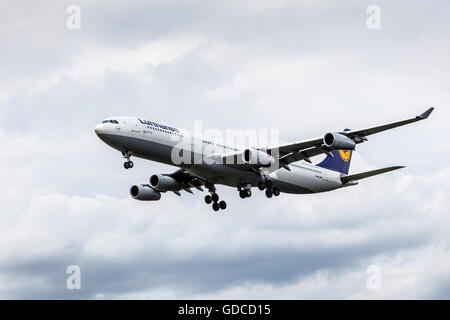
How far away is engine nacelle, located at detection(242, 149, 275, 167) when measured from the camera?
6381 centimetres

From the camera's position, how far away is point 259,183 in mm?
68062

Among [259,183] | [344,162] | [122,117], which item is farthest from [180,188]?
[344,162]

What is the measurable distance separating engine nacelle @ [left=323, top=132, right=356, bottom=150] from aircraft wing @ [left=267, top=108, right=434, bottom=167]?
543mm

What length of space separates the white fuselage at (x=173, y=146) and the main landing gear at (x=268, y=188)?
603 mm

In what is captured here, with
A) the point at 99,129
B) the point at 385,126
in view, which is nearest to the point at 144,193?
the point at 99,129

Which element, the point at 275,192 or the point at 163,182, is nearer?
the point at 275,192

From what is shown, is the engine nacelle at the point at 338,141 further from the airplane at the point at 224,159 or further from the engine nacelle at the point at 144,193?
the engine nacelle at the point at 144,193

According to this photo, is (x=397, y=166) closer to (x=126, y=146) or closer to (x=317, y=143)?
(x=317, y=143)

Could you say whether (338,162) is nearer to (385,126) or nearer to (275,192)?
(275,192)

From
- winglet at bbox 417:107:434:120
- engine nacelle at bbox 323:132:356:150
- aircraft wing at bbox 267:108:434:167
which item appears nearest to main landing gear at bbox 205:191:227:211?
aircraft wing at bbox 267:108:434:167

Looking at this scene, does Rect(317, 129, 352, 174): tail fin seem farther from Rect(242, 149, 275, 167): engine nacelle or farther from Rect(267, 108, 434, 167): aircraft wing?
Rect(242, 149, 275, 167): engine nacelle

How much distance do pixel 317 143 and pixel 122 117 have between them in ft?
49.4

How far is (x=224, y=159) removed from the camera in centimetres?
6462

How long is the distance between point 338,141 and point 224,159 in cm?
925
